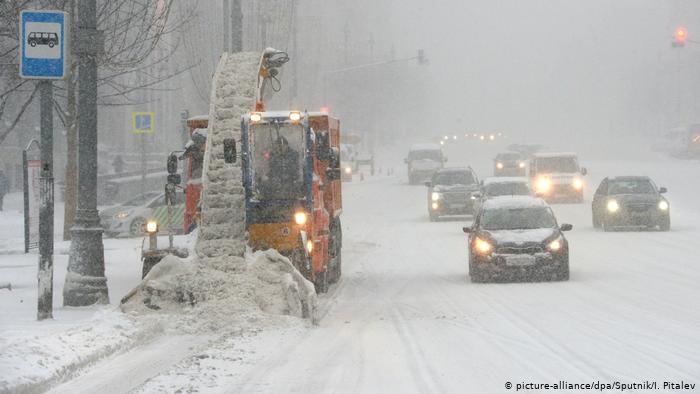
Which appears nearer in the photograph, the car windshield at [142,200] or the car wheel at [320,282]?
the car wheel at [320,282]

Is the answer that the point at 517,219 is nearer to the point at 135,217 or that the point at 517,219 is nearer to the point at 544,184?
the point at 135,217

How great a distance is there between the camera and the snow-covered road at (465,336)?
10.3m

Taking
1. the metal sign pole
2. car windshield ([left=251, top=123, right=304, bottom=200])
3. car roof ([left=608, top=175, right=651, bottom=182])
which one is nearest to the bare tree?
the metal sign pole

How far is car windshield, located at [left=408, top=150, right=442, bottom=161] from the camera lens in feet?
213

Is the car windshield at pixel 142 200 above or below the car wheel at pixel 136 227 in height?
above

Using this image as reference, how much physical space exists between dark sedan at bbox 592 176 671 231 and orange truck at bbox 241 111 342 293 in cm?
1531

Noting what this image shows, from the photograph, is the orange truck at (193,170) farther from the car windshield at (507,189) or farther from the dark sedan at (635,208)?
the car windshield at (507,189)

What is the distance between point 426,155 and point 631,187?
32713 mm

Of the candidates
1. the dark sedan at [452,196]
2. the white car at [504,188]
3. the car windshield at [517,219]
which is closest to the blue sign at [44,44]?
the car windshield at [517,219]

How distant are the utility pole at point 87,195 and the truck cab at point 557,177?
3256 cm

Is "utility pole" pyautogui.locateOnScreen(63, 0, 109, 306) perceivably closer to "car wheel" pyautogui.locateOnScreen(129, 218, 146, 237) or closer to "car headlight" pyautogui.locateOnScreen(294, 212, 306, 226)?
"car headlight" pyautogui.locateOnScreen(294, 212, 306, 226)

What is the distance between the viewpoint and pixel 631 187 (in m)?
33.0

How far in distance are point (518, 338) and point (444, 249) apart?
1524cm

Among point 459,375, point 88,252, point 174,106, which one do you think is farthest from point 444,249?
point 174,106
